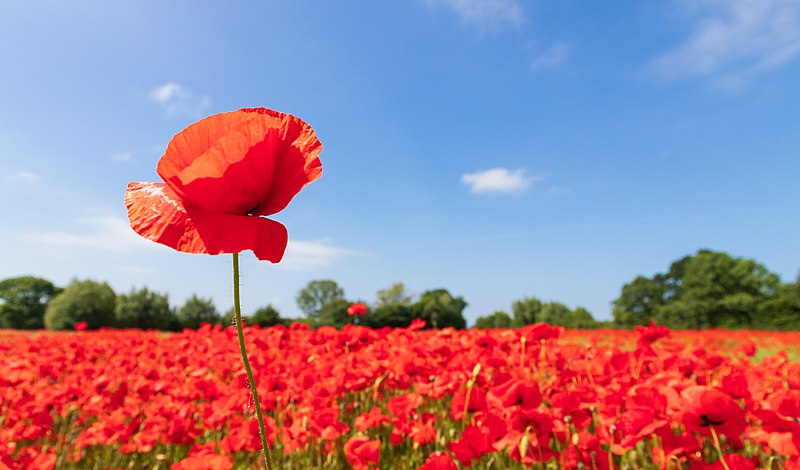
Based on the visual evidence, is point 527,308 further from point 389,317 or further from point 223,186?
point 223,186

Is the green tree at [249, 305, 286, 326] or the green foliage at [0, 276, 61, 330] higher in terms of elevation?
the green foliage at [0, 276, 61, 330]

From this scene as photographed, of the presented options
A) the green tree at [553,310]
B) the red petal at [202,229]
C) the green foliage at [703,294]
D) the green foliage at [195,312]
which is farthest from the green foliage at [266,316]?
the green foliage at [703,294]

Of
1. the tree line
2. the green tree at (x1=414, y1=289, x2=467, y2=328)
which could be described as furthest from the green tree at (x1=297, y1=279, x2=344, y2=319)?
the green tree at (x1=414, y1=289, x2=467, y2=328)

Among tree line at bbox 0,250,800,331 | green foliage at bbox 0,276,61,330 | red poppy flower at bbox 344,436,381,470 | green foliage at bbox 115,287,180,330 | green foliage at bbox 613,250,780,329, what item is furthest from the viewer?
green foliage at bbox 0,276,61,330

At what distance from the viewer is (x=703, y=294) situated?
3506 centimetres

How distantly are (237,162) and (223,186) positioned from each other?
46mm

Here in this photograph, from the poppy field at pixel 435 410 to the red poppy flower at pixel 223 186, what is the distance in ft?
3.76

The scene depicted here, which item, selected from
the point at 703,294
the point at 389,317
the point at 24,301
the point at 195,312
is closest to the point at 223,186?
the point at 389,317

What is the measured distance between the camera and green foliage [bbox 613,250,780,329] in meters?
33.5

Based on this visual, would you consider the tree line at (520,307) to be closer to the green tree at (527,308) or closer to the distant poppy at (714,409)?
the green tree at (527,308)

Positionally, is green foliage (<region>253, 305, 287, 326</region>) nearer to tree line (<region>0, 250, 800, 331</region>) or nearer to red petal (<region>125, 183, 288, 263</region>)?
tree line (<region>0, 250, 800, 331</region>)

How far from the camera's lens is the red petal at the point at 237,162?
0.78 metres

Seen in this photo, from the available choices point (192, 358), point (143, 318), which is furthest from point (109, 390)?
point (143, 318)

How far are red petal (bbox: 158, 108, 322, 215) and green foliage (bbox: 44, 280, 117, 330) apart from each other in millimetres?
30394
